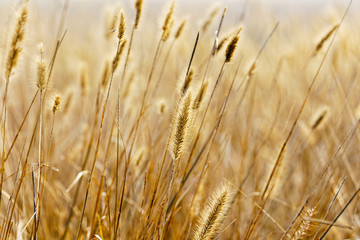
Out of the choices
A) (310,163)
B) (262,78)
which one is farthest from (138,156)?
(262,78)

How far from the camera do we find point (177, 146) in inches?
32.8

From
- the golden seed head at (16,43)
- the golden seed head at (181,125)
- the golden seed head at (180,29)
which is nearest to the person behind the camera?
the golden seed head at (181,125)

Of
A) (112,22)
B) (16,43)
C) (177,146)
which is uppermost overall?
(112,22)

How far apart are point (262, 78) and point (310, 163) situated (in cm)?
105

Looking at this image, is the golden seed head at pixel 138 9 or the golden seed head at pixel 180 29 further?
the golden seed head at pixel 180 29

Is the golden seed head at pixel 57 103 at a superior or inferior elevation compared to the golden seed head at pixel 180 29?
inferior

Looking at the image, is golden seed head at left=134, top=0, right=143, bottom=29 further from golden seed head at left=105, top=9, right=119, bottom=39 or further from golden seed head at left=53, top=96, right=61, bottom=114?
golden seed head at left=53, top=96, right=61, bottom=114

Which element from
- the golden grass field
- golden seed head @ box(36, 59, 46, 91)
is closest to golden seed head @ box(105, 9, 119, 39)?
the golden grass field

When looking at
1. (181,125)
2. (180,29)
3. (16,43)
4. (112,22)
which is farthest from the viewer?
(180,29)

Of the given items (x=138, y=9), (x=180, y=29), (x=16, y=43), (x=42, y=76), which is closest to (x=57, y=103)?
(x=42, y=76)

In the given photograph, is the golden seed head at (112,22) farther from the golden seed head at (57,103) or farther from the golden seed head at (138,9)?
the golden seed head at (57,103)

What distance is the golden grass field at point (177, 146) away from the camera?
0.91 m

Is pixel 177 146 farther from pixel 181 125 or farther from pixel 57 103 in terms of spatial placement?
pixel 57 103

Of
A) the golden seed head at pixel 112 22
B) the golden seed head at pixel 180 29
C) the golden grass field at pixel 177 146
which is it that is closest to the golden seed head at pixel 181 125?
the golden grass field at pixel 177 146
